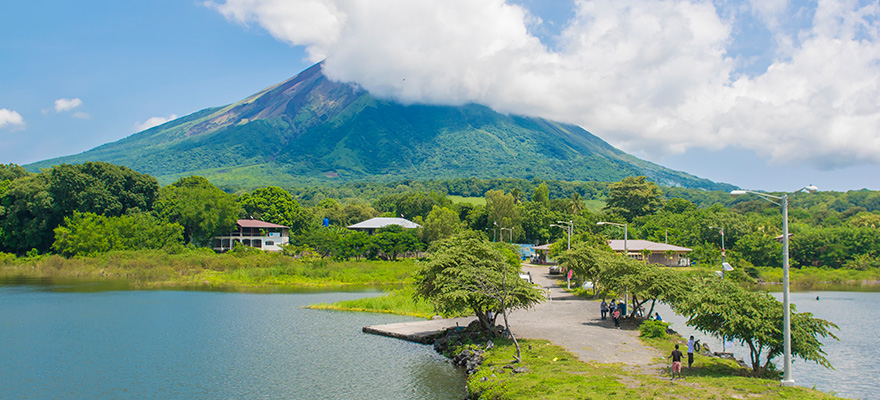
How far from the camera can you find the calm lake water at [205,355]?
64.8ft

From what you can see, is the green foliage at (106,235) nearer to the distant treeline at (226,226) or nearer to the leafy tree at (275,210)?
the distant treeline at (226,226)

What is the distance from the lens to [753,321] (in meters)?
17.2

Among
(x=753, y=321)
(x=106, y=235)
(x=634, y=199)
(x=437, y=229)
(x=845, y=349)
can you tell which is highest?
(x=634, y=199)

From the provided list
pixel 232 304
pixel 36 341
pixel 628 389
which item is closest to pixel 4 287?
pixel 232 304

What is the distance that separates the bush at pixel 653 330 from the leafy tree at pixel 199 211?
60613mm

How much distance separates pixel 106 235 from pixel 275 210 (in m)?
29.4

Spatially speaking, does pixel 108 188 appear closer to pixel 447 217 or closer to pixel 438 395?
pixel 447 217

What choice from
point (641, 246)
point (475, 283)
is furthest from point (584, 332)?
point (641, 246)

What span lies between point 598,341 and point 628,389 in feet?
28.8

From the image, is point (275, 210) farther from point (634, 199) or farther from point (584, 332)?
point (584, 332)

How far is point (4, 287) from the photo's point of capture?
155 feet

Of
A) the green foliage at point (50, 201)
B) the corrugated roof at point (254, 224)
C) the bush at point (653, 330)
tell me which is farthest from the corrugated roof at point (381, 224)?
the bush at point (653, 330)

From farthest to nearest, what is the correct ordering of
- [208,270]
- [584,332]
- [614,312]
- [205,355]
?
[208,270] < [614,312] < [584,332] < [205,355]

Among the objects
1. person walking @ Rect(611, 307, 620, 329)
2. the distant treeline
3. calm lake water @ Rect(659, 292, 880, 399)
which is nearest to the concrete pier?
person walking @ Rect(611, 307, 620, 329)
